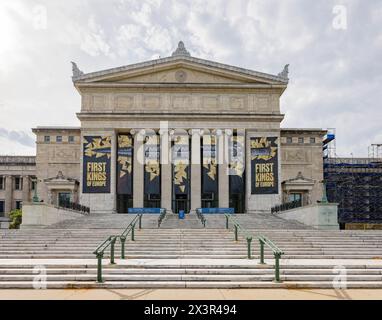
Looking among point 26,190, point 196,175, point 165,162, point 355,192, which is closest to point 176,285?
point 165,162

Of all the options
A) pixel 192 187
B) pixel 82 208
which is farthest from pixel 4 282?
pixel 192 187

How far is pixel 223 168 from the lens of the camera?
45.2 metres

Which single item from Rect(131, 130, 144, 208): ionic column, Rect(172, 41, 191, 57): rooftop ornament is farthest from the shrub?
Rect(172, 41, 191, 57): rooftop ornament

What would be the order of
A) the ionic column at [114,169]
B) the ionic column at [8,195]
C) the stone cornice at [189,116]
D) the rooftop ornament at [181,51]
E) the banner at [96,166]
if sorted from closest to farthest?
the banner at [96,166] → the ionic column at [114,169] → the stone cornice at [189,116] → the rooftop ornament at [181,51] → the ionic column at [8,195]

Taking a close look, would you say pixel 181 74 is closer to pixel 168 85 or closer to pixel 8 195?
pixel 168 85

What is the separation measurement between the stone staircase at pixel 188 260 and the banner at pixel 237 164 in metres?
22.2

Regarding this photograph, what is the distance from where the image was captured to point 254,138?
148 feet

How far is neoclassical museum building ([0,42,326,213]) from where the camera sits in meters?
44.5

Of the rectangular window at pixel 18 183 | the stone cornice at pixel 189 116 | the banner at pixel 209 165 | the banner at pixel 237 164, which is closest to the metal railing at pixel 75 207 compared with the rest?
the stone cornice at pixel 189 116

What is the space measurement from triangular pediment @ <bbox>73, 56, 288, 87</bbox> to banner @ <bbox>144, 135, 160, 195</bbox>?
653 centimetres

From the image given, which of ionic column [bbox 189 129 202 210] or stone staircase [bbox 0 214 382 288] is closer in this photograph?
stone staircase [bbox 0 214 382 288]

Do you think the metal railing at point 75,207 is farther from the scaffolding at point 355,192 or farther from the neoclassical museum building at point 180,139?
the scaffolding at point 355,192

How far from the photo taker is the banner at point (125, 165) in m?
44.8

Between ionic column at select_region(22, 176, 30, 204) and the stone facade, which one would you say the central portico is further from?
the stone facade
